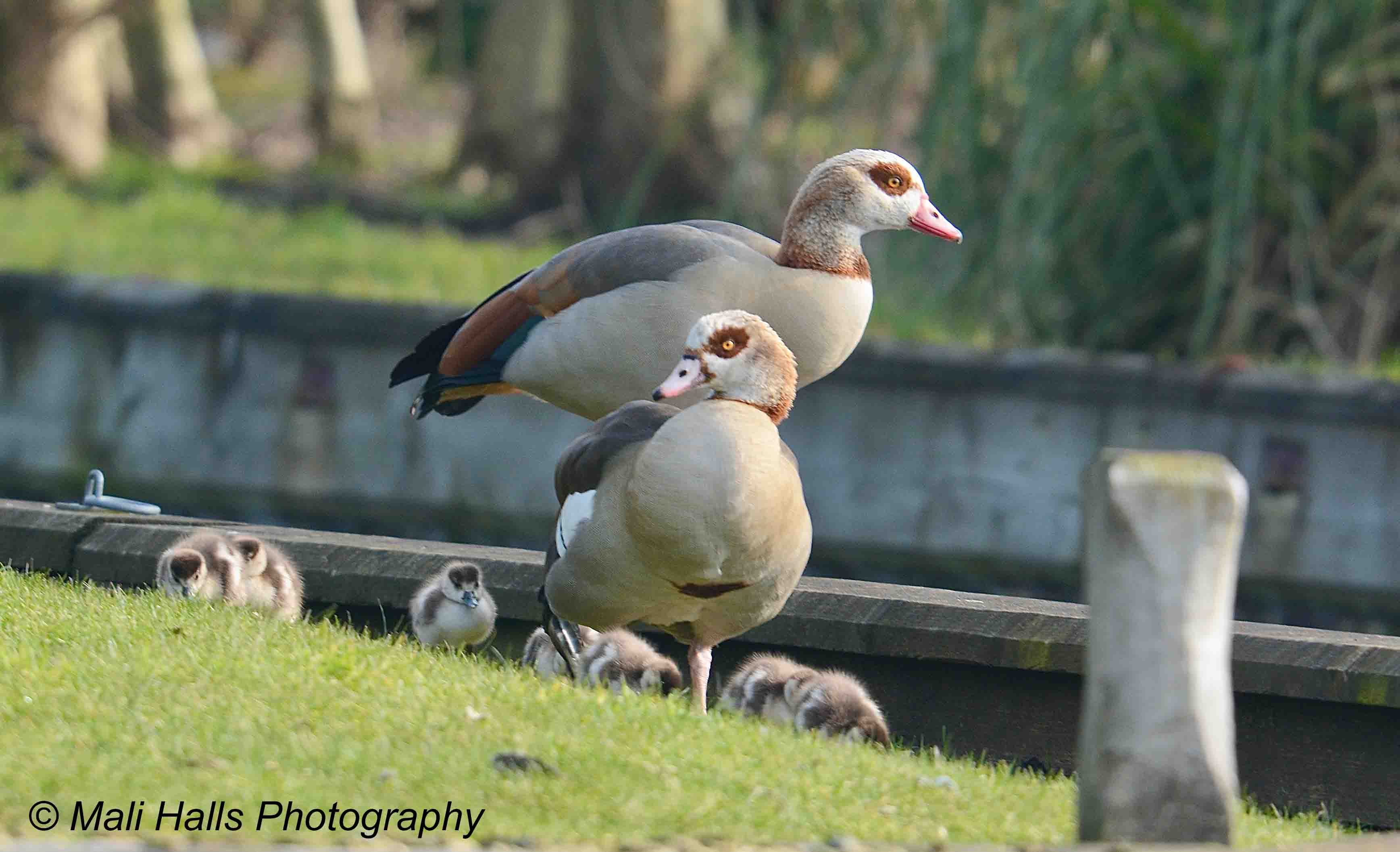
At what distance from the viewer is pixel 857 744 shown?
498 centimetres

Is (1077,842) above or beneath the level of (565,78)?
beneath

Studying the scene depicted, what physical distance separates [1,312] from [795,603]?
7.22 m

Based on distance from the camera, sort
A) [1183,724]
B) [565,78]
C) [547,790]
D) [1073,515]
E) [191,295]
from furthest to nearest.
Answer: [565,78] < [191,295] < [1073,515] < [547,790] < [1183,724]

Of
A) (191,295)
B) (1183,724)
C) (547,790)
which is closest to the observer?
(1183,724)

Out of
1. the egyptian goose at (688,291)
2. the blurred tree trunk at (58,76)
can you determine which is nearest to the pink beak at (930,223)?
the egyptian goose at (688,291)

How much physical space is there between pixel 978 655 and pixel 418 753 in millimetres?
2155

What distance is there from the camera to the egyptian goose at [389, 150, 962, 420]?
575 cm

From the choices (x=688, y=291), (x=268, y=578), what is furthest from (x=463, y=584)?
(x=688, y=291)

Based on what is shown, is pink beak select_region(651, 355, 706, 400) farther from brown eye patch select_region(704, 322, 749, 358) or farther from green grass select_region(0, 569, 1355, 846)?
green grass select_region(0, 569, 1355, 846)

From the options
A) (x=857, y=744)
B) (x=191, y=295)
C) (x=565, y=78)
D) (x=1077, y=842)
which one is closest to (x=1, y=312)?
(x=191, y=295)

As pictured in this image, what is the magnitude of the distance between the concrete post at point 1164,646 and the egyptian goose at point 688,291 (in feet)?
6.94

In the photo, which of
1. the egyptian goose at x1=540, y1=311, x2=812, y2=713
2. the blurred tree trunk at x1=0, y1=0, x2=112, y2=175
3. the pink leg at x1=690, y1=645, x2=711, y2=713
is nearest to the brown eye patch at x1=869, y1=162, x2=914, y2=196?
the egyptian goose at x1=540, y1=311, x2=812, y2=713

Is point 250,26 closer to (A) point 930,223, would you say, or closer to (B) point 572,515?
(A) point 930,223

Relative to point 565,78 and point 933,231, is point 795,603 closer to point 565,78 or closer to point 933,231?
point 933,231
